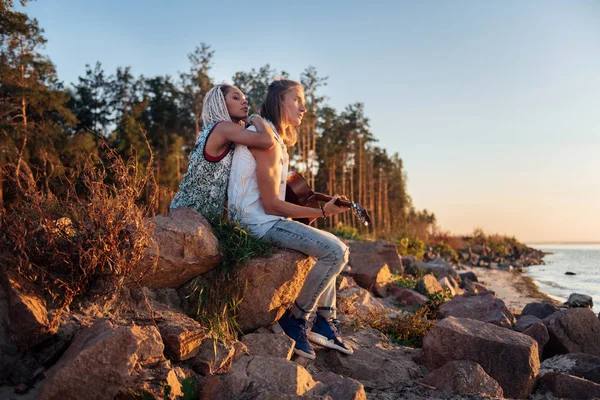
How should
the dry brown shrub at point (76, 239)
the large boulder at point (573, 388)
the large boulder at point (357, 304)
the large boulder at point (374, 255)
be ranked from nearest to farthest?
the dry brown shrub at point (76, 239) < the large boulder at point (573, 388) < the large boulder at point (357, 304) < the large boulder at point (374, 255)

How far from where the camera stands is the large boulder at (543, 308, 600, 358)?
5672 mm

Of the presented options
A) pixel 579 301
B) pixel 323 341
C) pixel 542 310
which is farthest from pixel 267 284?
pixel 579 301

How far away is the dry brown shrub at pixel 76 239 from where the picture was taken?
11.1 ft

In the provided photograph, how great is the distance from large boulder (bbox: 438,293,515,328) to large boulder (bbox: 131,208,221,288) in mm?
3784

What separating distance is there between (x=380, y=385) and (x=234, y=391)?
5.34 feet

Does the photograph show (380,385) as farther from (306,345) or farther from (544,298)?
(544,298)

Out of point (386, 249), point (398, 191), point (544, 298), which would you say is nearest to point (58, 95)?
point (386, 249)

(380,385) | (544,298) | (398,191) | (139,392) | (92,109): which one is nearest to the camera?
(139,392)

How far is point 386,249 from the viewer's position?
10.4 metres

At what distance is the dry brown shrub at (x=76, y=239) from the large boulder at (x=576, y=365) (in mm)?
3848

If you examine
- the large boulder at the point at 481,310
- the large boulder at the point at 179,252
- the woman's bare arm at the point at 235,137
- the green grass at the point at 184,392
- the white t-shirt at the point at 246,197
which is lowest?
the large boulder at the point at 481,310

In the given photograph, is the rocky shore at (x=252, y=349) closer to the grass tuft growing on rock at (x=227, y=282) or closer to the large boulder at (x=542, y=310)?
the grass tuft growing on rock at (x=227, y=282)

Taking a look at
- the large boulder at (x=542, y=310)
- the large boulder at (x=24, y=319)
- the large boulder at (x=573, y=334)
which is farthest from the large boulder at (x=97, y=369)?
the large boulder at (x=542, y=310)

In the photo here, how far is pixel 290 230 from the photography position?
428cm
